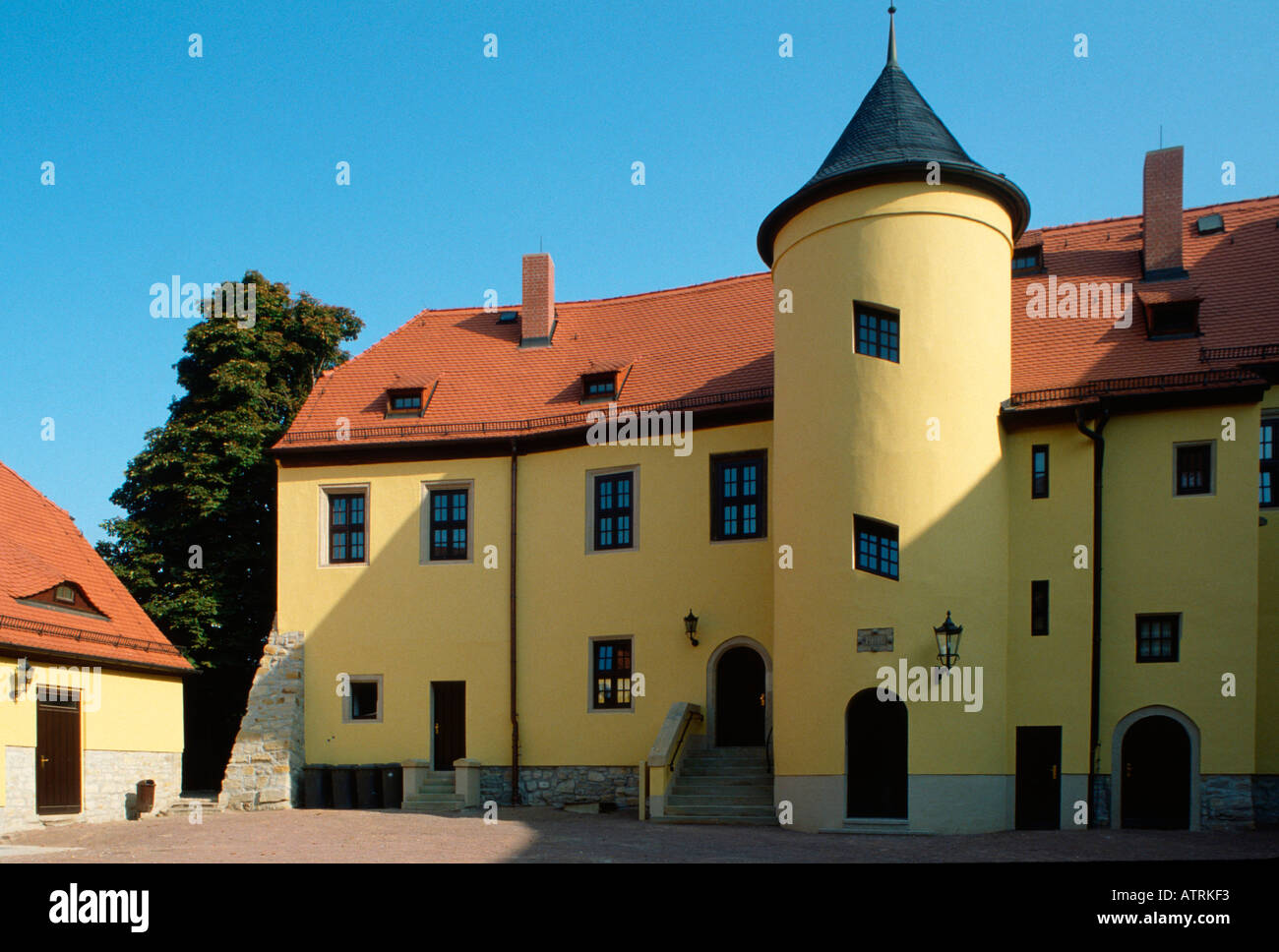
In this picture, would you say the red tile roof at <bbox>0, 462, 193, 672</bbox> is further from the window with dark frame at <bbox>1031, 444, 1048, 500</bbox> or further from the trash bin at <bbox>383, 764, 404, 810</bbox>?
the window with dark frame at <bbox>1031, 444, 1048, 500</bbox>

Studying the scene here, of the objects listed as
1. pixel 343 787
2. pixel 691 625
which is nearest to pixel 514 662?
pixel 691 625

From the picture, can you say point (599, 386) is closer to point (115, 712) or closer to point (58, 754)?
point (115, 712)

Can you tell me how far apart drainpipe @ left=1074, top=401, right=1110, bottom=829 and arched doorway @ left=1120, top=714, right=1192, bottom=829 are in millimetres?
452

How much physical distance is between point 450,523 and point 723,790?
8.64 metres

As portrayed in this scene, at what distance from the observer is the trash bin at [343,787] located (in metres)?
22.7

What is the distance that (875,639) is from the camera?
17.9m

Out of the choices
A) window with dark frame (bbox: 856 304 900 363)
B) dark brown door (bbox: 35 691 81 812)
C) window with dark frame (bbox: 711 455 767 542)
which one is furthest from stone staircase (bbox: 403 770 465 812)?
window with dark frame (bbox: 856 304 900 363)

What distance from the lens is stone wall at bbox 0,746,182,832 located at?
19391 mm

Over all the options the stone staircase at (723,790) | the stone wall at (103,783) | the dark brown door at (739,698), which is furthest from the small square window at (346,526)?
the stone staircase at (723,790)

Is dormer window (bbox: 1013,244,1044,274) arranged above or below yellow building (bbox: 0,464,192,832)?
above
